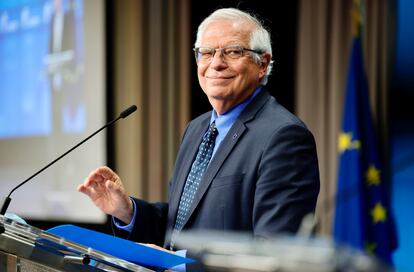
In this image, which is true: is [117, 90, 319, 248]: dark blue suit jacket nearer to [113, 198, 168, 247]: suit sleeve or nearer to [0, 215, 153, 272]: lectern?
[113, 198, 168, 247]: suit sleeve

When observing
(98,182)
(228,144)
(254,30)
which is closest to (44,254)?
(98,182)

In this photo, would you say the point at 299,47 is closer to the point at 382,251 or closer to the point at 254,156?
the point at 382,251

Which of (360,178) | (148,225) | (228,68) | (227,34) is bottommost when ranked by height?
(360,178)

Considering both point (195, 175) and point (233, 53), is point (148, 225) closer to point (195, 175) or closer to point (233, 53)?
point (195, 175)

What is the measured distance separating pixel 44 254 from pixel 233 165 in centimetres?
69

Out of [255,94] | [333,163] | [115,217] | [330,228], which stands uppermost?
[255,94]

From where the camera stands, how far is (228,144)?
214 cm

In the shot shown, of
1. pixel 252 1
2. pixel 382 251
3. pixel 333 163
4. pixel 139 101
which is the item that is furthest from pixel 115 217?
pixel 139 101

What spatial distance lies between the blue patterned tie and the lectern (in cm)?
56

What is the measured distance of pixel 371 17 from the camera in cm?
425

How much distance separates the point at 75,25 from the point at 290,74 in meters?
1.96

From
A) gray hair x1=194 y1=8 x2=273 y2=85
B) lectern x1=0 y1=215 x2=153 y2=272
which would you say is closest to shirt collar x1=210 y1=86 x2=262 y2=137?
gray hair x1=194 y1=8 x2=273 y2=85

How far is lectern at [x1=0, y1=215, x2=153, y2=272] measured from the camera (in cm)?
153

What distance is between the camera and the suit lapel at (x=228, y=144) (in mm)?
2090
